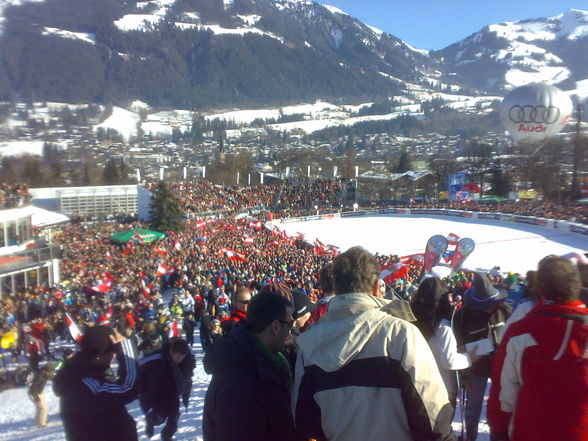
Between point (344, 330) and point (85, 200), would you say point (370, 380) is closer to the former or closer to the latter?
point (344, 330)

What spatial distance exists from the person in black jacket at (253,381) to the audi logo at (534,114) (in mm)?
47581

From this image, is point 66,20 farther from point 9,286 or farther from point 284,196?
point 9,286

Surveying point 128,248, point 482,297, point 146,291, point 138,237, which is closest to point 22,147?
point 138,237

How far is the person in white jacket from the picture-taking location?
8.68 feet

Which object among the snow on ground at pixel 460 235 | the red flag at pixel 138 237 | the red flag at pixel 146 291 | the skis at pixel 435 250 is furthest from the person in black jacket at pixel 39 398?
the snow on ground at pixel 460 235

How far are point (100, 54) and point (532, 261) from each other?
194 meters

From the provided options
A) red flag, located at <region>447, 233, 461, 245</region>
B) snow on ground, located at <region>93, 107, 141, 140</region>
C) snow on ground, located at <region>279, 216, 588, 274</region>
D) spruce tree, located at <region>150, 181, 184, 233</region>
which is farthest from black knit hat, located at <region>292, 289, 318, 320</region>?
snow on ground, located at <region>93, 107, 141, 140</region>

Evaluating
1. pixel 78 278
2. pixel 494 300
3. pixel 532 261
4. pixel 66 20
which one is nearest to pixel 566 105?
pixel 532 261

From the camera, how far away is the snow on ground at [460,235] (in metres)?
18.8

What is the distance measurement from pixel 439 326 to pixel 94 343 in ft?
6.45

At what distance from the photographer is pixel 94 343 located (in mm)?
2561

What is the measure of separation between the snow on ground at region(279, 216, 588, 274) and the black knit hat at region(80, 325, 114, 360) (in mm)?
16447

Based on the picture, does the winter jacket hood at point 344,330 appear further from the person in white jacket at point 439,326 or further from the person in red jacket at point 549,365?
the person in white jacket at point 439,326

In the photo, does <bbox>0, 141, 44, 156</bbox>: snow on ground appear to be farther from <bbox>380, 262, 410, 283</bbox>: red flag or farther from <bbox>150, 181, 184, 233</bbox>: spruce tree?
<bbox>380, 262, 410, 283</bbox>: red flag
